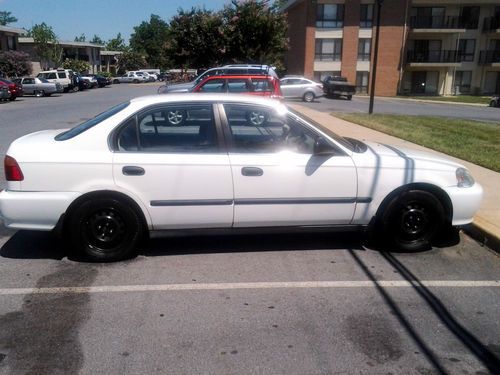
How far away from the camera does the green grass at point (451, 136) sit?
33.6 ft

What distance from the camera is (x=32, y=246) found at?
5262 millimetres

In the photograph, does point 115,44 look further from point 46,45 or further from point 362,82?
point 362,82

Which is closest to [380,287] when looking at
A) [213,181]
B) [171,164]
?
[213,181]

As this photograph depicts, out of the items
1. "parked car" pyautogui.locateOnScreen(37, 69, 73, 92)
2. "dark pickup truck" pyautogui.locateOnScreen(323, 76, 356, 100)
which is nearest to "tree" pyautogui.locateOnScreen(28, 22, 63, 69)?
"parked car" pyautogui.locateOnScreen(37, 69, 73, 92)

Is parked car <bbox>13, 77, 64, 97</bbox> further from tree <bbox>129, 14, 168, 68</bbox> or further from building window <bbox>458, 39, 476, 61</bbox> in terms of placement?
tree <bbox>129, 14, 168, 68</bbox>

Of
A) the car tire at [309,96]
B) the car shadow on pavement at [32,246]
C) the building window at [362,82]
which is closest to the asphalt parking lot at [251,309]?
the car shadow on pavement at [32,246]

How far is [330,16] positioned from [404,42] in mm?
7027

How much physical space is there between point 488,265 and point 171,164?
10.5 ft

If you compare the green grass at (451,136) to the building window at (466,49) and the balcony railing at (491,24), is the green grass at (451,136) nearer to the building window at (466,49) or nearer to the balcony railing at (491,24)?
the building window at (466,49)

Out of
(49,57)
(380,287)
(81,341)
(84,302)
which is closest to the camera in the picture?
(81,341)

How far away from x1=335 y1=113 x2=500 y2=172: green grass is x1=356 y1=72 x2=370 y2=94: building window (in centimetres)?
2893

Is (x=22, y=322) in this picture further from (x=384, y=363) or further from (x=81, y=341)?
(x=384, y=363)

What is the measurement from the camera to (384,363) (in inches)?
126

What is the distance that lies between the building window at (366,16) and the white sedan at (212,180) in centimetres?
4254
